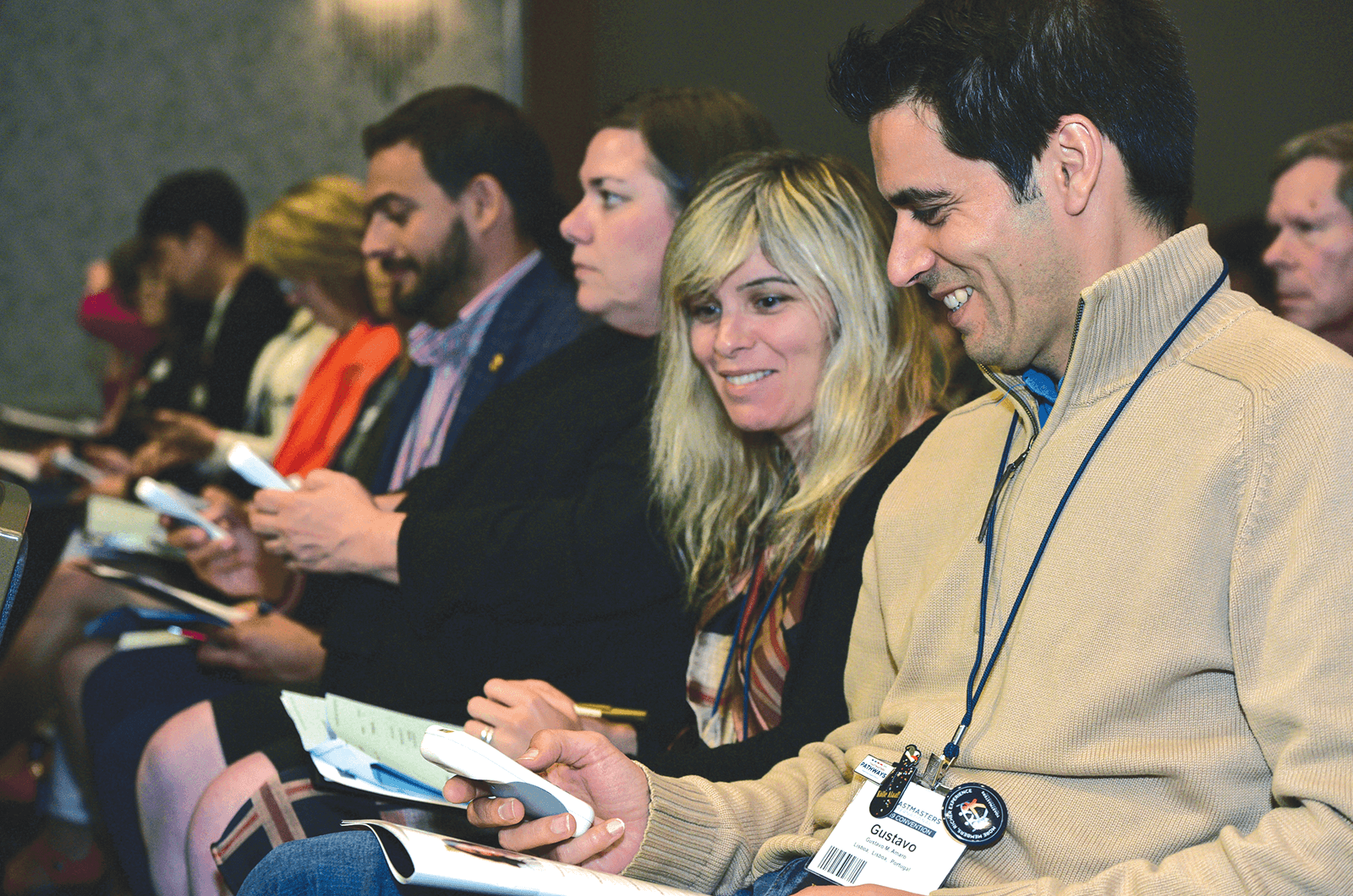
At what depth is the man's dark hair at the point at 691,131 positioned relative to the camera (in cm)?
200

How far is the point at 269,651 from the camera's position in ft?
7.43

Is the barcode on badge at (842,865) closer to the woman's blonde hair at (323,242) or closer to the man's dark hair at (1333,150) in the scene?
the man's dark hair at (1333,150)

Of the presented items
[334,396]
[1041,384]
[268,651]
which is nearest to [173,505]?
[268,651]

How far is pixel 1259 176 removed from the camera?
3.07 m

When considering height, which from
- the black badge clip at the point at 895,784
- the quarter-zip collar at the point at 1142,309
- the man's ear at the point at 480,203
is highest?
the man's ear at the point at 480,203

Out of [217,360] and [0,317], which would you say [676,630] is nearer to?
[217,360]

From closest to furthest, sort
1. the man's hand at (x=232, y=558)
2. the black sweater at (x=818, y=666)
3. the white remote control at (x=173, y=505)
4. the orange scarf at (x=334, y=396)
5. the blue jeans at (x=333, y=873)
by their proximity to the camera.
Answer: the blue jeans at (x=333, y=873) → the black sweater at (x=818, y=666) → the white remote control at (x=173, y=505) → the man's hand at (x=232, y=558) → the orange scarf at (x=334, y=396)

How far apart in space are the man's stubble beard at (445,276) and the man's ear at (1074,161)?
1.75 m

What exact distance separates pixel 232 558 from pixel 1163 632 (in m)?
2.25

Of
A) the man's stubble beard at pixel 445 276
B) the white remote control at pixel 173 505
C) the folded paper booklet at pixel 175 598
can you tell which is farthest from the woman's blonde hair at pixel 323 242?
the folded paper booklet at pixel 175 598

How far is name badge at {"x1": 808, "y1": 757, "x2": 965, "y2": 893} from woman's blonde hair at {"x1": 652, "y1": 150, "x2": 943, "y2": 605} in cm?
41

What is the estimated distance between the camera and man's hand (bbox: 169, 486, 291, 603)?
2639 mm

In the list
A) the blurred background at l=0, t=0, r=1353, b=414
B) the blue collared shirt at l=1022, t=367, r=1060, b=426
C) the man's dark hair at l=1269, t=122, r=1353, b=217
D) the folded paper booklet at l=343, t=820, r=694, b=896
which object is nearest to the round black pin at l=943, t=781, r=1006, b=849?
the folded paper booklet at l=343, t=820, r=694, b=896

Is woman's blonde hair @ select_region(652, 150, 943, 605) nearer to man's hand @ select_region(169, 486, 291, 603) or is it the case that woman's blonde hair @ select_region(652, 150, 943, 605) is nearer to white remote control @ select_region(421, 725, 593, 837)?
white remote control @ select_region(421, 725, 593, 837)
